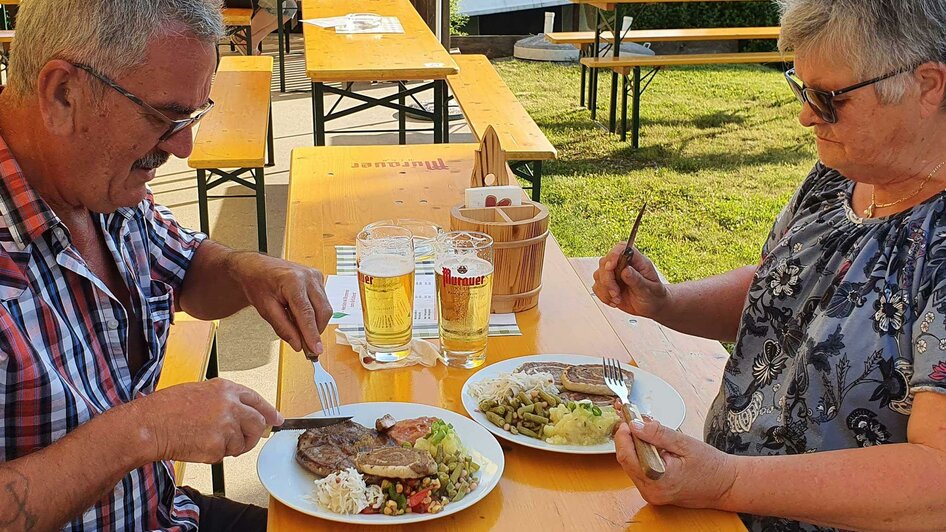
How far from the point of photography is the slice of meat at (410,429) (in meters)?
1.53

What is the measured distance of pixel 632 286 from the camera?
209cm

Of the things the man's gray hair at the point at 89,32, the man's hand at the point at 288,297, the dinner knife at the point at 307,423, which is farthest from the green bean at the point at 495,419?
the man's gray hair at the point at 89,32

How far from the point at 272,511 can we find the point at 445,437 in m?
0.28

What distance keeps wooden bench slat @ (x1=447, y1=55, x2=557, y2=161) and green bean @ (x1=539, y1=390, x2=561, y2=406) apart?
283cm

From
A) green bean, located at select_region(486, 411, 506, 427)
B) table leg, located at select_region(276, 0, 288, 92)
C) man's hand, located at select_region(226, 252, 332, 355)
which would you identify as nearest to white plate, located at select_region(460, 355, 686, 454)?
green bean, located at select_region(486, 411, 506, 427)

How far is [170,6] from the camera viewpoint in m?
1.49

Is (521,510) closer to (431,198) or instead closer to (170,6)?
(170,6)

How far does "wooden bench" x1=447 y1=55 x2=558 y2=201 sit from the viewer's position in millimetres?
4816

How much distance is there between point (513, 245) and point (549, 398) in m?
0.48

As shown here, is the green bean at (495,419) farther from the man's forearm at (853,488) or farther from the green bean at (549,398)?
the man's forearm at (853,488)

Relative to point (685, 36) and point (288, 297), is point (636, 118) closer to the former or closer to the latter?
point (685, 36)

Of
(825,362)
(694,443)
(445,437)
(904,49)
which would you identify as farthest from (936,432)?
Result: (445,437)

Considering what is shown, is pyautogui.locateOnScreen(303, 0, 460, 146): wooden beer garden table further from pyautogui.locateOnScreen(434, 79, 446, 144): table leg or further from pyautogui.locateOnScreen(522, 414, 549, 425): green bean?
pyautogui.locateOnScreen(522, 414, 549, 425): green bean

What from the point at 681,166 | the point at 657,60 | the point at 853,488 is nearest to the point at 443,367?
the point at 853,488
